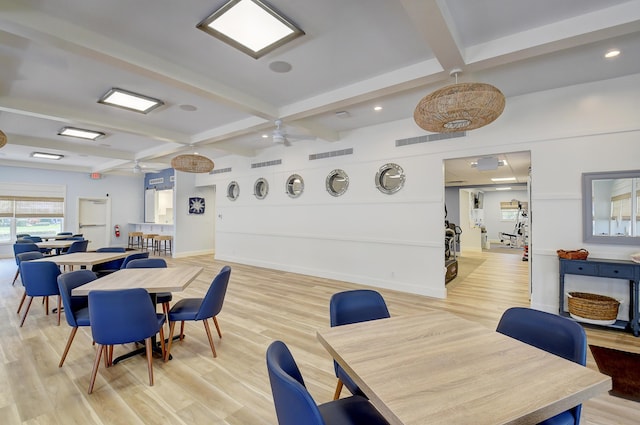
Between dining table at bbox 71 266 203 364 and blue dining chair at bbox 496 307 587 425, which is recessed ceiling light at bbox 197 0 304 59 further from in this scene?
blue dining chair at bbox 496 307 587 425

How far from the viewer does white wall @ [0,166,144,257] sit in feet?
Result: 30.6

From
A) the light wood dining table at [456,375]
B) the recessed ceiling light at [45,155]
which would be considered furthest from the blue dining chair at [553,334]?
the recessed ceiling light at [45,155]

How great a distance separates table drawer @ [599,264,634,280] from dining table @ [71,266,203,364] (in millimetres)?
4709

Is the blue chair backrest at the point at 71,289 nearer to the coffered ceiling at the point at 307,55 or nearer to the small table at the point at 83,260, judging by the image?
the small table at the point at 83,260

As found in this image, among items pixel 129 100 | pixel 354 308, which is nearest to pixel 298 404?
pixel 354 308

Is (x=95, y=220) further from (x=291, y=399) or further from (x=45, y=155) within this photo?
(x=291, y=399)

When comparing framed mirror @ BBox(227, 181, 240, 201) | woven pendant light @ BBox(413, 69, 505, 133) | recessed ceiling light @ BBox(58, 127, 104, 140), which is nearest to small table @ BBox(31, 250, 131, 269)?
recessed ceiling light @ BBox(58, 127, 104, 140)

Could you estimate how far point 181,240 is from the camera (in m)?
9.29

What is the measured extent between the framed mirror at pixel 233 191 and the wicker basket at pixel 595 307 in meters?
7.56

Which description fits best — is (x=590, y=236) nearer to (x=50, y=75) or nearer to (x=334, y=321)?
(x=334, y=321)

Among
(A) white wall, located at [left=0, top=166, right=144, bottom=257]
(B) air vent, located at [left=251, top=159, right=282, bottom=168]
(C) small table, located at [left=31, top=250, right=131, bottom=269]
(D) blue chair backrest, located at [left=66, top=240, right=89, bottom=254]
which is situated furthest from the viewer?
(A) white wall, located at [left=0, top=166, right=144, bottom=257]

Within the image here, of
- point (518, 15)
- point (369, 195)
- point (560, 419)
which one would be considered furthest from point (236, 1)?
point (369, 195)

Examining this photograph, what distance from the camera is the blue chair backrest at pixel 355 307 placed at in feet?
6.53

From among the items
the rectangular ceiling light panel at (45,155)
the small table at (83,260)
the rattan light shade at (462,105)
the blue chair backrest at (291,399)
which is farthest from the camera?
the rectangular ceiling light panel at (45,155)
